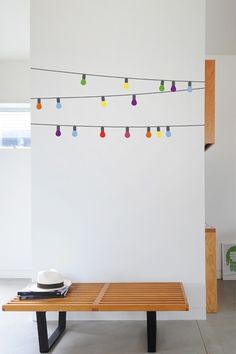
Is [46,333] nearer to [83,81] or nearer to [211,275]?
[211,275]

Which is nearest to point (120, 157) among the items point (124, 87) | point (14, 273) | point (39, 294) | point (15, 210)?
point (124, 87)

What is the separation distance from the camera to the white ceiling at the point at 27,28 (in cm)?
382

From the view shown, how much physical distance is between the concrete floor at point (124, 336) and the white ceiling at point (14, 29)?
294 centimetres

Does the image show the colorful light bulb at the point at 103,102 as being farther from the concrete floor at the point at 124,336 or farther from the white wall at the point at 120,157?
the concrete floor at the point at 124,336

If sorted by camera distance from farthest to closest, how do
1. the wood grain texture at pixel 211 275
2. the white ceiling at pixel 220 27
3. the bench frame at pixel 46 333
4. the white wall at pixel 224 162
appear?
the white wall at pixel 224 162 → the white ceiling at pixel 220 27 → the wood grain texture at pixel 211 275 → the bench frame at pixel 46 333

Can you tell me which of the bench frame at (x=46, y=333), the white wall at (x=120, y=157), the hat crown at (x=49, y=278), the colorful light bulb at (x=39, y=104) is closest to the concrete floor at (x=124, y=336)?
the bench frame at (x=46, y=333)

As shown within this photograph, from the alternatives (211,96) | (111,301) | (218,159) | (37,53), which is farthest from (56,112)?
(218,159)

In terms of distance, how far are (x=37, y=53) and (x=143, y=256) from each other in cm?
194

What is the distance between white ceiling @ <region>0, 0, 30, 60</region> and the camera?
373 centimetres

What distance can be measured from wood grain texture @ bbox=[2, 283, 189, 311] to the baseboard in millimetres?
2026

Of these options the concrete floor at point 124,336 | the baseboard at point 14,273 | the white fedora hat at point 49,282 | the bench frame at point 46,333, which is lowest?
the baseboard at point 14,273

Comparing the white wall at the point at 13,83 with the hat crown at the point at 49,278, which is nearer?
the hat crown at the point at 49,278

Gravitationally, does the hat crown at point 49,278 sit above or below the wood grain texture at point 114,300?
above

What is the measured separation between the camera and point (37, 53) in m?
3.21
